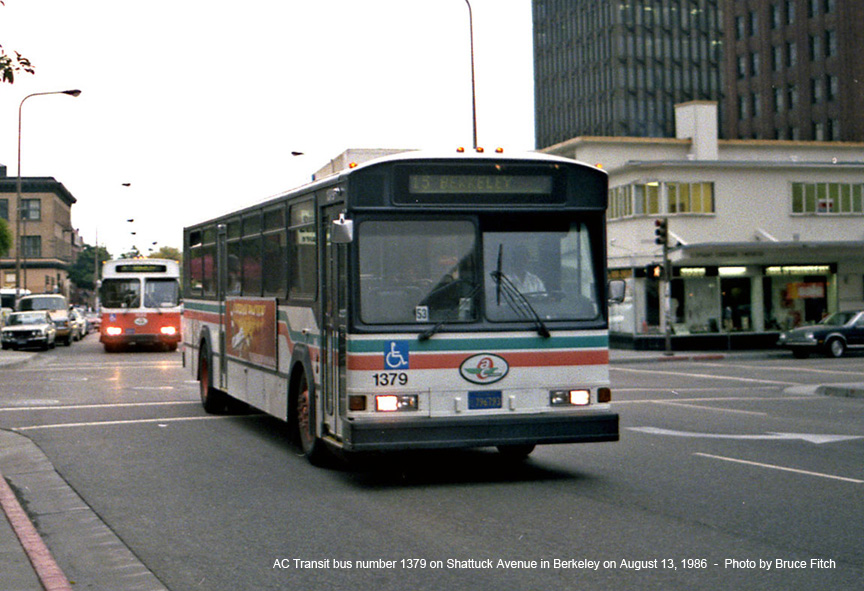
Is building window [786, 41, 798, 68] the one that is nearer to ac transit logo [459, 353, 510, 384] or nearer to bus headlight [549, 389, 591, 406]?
bus headlight [549, 389, 591, 406]

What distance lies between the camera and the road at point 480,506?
695cm

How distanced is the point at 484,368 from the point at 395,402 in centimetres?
85

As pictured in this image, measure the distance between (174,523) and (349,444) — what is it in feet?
5.40

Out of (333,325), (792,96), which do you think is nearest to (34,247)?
(792,96)

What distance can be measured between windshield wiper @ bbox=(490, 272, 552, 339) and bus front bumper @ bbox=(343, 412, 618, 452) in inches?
30.7

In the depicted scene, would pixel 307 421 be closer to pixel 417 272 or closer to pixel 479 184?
pixel 417 272

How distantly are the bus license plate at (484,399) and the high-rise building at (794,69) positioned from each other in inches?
3677

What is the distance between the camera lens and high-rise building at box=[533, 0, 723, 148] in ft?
383

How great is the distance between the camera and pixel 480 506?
9133 mm

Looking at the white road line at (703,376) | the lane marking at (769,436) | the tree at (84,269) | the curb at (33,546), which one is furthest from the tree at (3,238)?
the tree at (84,269)

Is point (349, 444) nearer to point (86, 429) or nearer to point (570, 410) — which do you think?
point (570, 410)

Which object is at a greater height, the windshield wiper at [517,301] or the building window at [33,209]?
the building window at [33,209]

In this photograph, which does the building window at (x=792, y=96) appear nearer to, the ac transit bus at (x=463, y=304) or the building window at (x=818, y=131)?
the building window at (x=818, y=131)

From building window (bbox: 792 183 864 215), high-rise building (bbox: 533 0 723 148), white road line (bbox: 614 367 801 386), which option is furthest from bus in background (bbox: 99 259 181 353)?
high-rise building (bbox: 533 0 723 148)
